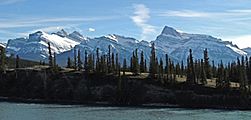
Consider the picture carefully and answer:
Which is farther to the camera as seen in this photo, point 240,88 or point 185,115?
point 240,88

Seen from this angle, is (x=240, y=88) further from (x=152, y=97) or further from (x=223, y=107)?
(x=152, y=97)

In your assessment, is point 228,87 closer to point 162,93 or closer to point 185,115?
point 162,93

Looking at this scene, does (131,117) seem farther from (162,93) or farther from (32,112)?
(162,93)

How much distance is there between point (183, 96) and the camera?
617 feet

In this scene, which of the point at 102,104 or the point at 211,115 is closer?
the point at 211,115

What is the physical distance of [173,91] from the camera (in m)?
192

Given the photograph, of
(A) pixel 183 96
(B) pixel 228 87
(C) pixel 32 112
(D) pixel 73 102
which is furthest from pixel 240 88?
(C) pixel 32 112

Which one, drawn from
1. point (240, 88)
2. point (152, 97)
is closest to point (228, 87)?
point (240, 88)

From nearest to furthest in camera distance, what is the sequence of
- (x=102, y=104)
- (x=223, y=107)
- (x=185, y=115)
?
(x=185, y=115) → (x=223, y=107) → (x=102, y=104)

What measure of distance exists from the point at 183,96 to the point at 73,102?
4445 centimetres

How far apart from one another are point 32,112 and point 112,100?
2211 inches

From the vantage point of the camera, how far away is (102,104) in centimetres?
18700

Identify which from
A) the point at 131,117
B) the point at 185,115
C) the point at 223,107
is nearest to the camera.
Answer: the point at 131,117

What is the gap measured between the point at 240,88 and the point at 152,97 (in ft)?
112
